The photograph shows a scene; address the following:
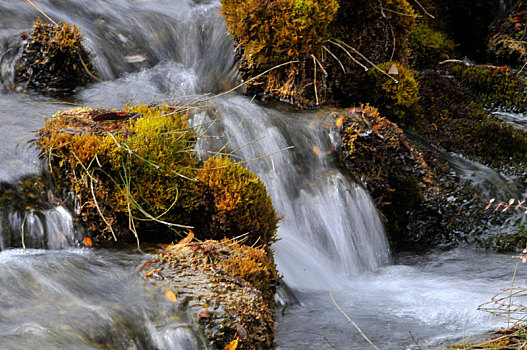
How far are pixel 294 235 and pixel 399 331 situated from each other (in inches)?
70.2

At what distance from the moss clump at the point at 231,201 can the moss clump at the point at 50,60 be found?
3215 millimetres

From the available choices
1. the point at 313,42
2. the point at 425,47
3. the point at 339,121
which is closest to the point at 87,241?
the point at 339,121

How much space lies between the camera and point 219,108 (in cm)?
626

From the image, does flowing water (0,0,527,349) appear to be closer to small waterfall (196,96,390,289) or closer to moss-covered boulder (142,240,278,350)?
small waterfall (196,96,390,289)

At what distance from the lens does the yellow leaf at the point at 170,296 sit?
10.8ft

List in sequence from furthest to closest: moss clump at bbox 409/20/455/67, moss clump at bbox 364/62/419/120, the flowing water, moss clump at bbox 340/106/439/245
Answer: moss clump at bbox 409/20/455/67 < moss clump at bbox 364/62/419/120 < moss clump at bbox 340/106/439/245 < the flowing water

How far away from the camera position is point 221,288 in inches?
136

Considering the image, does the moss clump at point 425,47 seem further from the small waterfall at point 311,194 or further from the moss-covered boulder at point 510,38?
the small waterfall at point 311,194

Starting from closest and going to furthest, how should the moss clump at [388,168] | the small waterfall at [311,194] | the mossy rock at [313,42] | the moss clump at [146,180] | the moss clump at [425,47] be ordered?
the moss clump at [146,180], the small waterfall at [311,194], the moss clump at [388,168], the mossy rock at [313,42], the moss clump at [425,47]

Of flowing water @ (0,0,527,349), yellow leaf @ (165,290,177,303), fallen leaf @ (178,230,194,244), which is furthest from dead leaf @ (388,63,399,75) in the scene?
yellow leaf @ (165,290,177,303)

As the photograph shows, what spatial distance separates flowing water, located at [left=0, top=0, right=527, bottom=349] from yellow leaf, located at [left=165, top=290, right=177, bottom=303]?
6 centimetres

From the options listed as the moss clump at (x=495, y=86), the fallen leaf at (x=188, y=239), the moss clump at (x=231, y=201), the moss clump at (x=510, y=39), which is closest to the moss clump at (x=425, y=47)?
the moss clump at (x=495, y=86)

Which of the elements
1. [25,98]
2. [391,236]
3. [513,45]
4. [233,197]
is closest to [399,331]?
[233,197]

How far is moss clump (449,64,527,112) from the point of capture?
880cm
